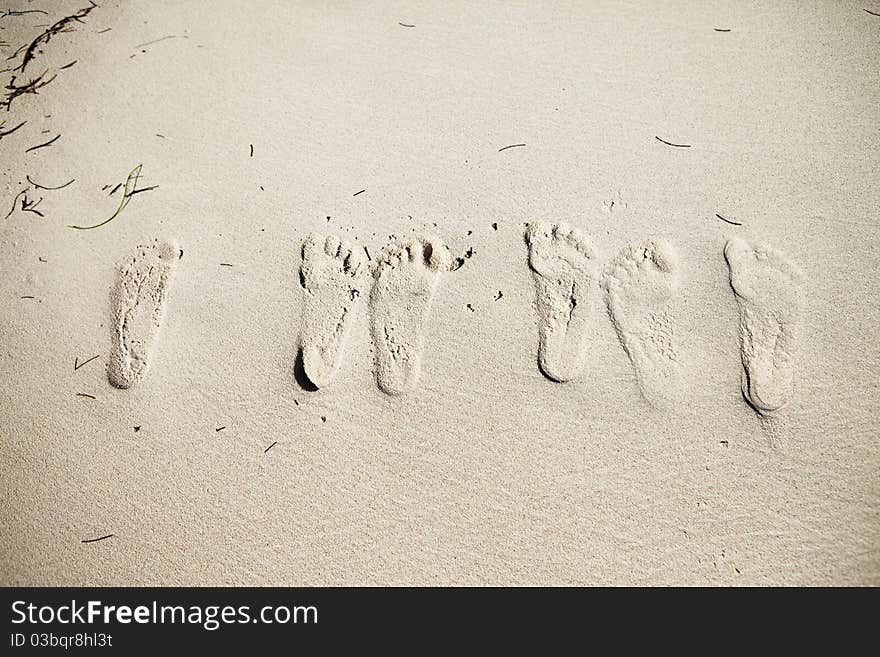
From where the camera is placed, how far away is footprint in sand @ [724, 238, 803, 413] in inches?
56.1

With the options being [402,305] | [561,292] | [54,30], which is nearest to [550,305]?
[561,292]

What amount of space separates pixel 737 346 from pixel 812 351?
208 millimetres

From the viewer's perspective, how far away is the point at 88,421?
4.99ft

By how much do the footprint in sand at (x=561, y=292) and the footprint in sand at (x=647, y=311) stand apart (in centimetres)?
8

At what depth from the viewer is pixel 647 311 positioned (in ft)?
4.85

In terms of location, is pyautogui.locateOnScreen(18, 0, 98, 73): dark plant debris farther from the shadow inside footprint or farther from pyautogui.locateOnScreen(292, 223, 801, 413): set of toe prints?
the shadow inside footprint

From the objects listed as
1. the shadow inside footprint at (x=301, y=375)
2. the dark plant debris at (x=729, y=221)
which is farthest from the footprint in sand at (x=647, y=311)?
the shadow inside footprint at (x=301, y=375)

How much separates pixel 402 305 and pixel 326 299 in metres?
0.23

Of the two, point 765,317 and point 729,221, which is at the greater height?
point 729,221

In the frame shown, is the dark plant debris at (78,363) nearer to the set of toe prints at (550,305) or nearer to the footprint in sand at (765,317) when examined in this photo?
the set of toe prints at (550,305)

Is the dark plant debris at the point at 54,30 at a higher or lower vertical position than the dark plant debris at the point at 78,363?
higher

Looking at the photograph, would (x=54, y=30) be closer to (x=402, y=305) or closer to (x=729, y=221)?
(x=402, y=305)

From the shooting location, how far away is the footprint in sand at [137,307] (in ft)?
5.06

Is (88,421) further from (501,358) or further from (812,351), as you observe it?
(812,351)
